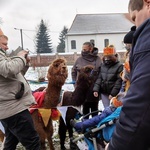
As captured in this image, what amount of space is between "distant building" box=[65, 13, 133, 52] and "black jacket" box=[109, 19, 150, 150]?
4494 cm

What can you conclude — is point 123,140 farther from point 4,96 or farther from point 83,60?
point 83,60

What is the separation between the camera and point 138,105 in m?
0.84

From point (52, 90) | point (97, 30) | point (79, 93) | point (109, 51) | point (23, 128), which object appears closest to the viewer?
point (23, 128)

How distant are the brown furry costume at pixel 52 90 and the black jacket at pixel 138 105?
2.31 m

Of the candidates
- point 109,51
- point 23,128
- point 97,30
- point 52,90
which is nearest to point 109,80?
point 109,51

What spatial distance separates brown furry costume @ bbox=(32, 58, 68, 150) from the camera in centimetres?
320

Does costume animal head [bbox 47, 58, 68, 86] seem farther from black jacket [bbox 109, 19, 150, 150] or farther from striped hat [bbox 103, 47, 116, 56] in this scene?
black jacket [bbox 109, 19, 150, 150]

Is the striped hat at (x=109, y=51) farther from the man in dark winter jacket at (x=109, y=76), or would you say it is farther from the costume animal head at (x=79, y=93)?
the costume animal head at (x=79, y=93)

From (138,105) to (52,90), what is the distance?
2523 mm

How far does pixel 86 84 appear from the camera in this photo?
358 cm

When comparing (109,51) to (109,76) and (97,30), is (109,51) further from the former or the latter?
(97,30)

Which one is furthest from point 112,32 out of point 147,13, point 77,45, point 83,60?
point 147,13

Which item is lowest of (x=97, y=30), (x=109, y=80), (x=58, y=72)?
(x=109, y=80)

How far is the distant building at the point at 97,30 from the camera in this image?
4559 cm
